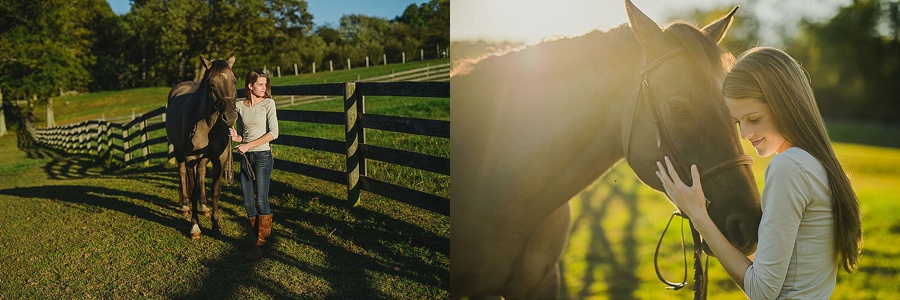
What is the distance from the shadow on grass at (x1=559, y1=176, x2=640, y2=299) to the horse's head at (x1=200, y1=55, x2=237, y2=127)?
165cm

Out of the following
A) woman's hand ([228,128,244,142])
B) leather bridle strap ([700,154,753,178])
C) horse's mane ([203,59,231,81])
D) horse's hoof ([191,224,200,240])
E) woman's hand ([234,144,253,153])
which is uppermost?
horse's mane ([203,59,231,81])

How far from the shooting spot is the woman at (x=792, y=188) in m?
1.15

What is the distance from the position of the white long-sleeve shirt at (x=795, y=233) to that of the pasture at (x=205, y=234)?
1.63 metres

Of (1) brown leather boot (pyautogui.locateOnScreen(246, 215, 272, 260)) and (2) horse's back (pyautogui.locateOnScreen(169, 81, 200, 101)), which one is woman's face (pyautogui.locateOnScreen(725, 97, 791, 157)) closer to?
(1) brown leather boot (pyautogui.locateOnScreen(246, 215, 272, 260))

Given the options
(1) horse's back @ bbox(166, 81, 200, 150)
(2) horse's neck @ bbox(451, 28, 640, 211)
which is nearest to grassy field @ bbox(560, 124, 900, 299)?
(2) horse's neck @ bbox(451, 28, 640, 211)

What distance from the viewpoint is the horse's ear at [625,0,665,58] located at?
140 centimetres

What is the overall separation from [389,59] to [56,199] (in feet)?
7.25

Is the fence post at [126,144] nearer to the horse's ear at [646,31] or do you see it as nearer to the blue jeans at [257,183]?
the blue jeans at [257,183]

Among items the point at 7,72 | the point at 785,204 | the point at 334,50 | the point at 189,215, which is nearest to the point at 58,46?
the point at 7,72

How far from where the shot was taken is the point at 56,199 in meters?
3.25

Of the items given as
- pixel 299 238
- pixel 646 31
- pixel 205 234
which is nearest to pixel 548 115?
pixel 646 31

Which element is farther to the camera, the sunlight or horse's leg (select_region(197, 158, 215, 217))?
horse's leg (select_region(197, 158, 215, 217))

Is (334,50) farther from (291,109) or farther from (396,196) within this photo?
(396,196)

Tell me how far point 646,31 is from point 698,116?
26cm
